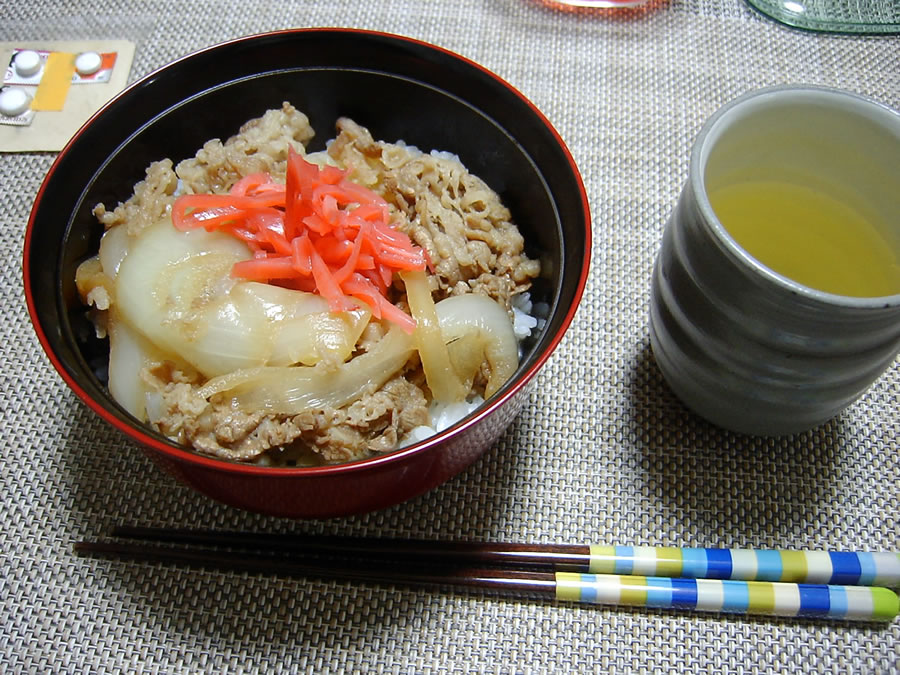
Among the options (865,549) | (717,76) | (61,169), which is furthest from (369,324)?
(717,76)

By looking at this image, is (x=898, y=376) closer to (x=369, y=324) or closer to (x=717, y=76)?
(x=717, y=76)

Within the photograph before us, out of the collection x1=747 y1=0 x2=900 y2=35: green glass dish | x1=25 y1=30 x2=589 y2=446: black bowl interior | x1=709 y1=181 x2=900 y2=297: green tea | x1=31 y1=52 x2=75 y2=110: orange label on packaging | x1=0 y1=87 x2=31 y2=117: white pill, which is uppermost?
x1=747 y1=0 x2=900 y2=35: green glass dish

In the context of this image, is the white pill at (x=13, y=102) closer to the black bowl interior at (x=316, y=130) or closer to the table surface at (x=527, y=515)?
the table surface at (x=527, y=515)

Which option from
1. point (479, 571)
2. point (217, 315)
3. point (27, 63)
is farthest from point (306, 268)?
point (27, 63)

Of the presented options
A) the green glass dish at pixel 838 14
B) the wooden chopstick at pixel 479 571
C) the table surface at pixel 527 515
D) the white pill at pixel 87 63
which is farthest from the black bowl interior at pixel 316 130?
the green glass dish at pixel 838 14

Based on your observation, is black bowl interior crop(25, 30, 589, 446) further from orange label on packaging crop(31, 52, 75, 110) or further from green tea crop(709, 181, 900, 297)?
orange label on packaging crop(31, 52, 75, 110)

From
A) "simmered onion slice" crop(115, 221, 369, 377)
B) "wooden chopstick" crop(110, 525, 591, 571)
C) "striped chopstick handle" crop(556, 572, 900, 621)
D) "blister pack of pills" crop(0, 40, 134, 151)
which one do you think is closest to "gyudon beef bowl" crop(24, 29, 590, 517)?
"simmered onion slice" crop(115, 221, 369, 377)
